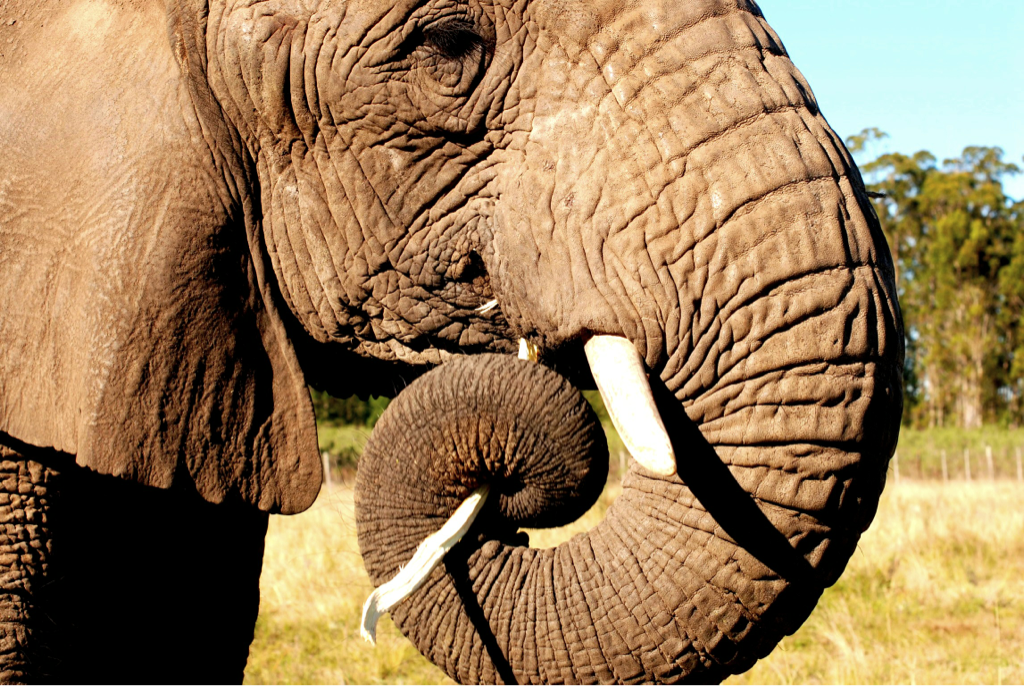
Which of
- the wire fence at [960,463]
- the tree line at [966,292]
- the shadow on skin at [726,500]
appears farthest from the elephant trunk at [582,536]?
the tree line at [966,292]

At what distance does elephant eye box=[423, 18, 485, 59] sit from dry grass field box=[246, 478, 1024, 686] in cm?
210

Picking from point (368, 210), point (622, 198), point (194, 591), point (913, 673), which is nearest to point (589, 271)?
point (622, 198)

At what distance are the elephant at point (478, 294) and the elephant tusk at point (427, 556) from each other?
0.05m

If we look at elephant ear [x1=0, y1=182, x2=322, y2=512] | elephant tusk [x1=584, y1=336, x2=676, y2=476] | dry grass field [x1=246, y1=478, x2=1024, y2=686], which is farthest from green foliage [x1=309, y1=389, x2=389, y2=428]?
elephant tusk [x1=584, y1=336, x2=676, y2=476]

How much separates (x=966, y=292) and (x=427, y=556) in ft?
143

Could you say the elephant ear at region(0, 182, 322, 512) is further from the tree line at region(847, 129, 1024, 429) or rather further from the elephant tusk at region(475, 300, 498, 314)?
the tree line at region(847, 129, 1024, 429)

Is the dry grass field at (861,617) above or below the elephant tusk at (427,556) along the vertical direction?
below

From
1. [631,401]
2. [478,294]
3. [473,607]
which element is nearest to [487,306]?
[478,294]

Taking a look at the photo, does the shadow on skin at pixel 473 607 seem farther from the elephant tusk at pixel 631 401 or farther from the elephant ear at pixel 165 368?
the elephant tusk at pixel 631 401

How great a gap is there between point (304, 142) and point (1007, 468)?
93.5 ft

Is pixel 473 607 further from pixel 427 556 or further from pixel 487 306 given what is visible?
pixel 487 306

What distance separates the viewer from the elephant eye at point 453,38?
2121 mm

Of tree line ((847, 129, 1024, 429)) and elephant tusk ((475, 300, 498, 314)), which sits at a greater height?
tree line ((847, 129, 1024, 429))

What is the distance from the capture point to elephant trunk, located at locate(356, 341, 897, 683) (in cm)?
190
